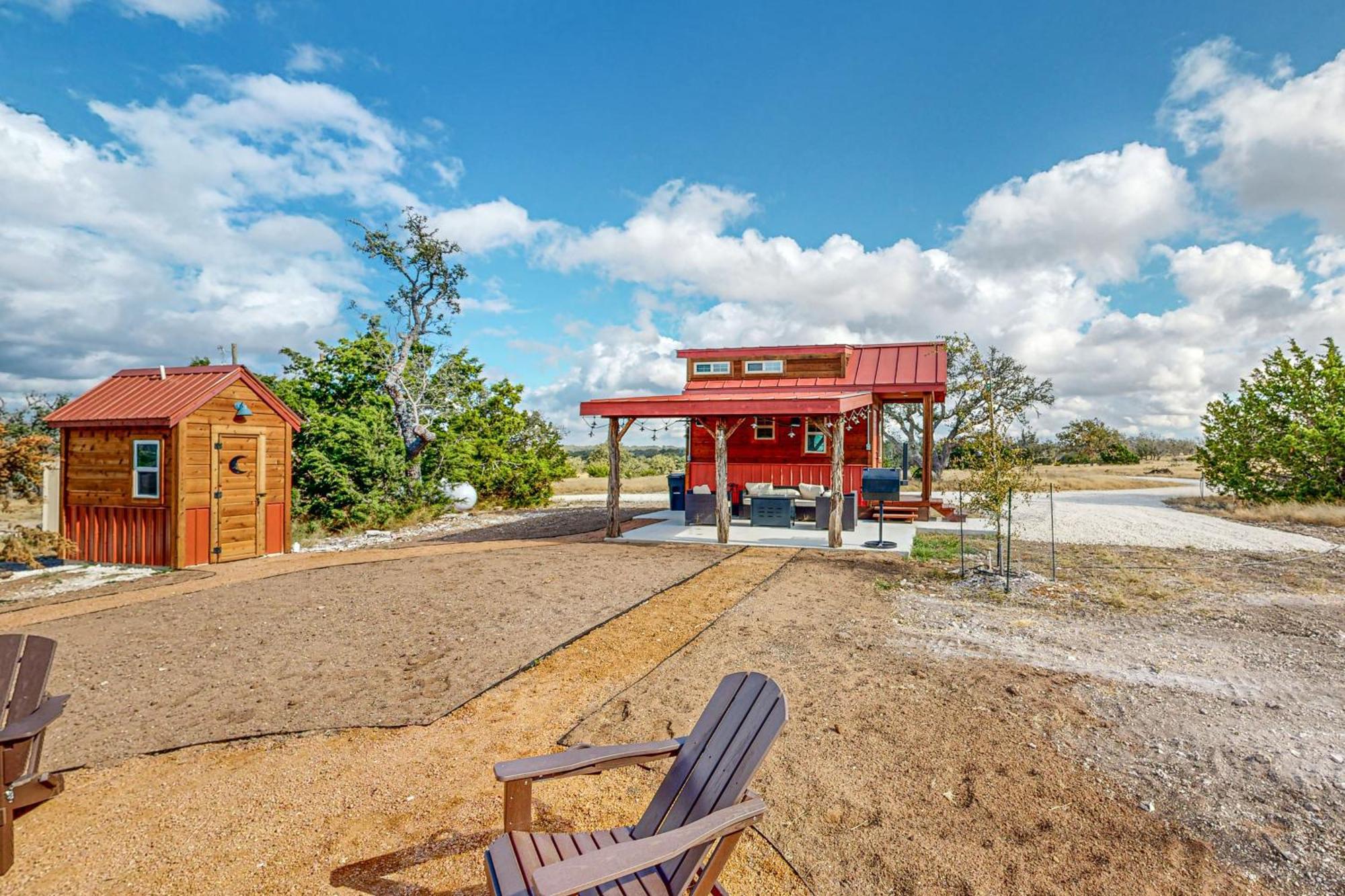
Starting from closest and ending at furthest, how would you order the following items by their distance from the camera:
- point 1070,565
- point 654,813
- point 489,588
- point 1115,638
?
point 654,813 → point 1115,638 → point 489,588 → point 1070,565

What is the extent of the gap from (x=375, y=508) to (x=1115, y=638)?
13832mm

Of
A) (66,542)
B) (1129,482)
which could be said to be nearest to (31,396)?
(66,542)

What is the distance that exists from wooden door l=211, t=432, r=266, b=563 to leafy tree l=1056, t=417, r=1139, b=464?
44106 mm

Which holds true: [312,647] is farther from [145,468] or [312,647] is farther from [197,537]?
[145,468]

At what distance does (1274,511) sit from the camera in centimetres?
1747

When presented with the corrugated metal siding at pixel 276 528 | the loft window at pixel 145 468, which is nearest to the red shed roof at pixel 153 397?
the loft window at pixel 145 468

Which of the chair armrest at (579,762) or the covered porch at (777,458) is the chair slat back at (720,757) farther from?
the covered porch at (777,458)

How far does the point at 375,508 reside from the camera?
48.4 feet

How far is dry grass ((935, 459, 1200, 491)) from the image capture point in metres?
28.5

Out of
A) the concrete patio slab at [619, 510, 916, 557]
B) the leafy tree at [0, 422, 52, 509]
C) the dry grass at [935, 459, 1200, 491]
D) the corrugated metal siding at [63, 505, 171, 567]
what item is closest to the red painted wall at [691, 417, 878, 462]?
the concrete patio slab at [619, 510, 916, 557]

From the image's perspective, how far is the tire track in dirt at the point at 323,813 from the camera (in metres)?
2.73

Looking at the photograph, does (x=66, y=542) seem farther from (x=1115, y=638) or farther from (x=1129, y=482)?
(x=1129, y=482)

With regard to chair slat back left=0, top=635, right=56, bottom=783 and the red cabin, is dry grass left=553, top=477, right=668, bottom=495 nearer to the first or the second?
the red cabin

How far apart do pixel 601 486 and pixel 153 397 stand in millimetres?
22438
